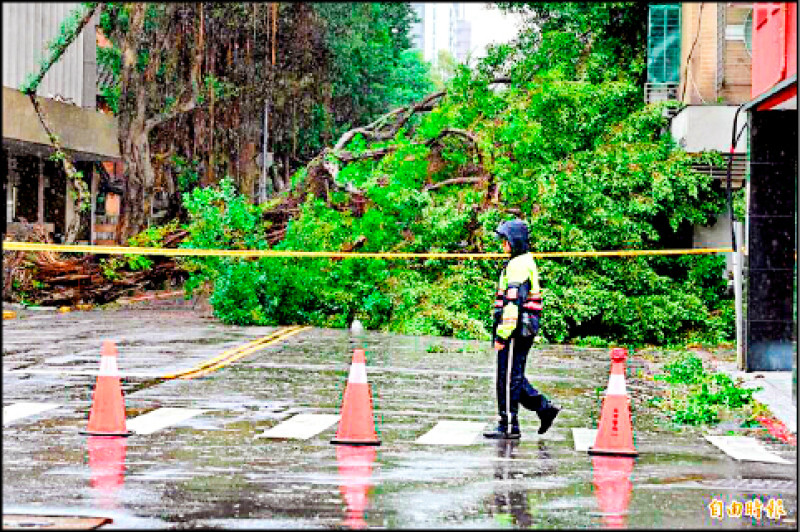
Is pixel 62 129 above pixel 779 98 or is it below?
above

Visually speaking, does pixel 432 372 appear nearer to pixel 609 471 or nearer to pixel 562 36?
pixel 609 471

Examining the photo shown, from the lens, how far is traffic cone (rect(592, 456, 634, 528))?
8.77 meters

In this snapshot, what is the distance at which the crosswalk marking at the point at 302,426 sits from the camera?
1283 centimetres

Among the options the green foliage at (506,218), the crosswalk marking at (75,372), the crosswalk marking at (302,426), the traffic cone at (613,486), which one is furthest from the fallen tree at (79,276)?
the traffic cone at (613,486)

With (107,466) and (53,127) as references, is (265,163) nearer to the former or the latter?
(53,127)

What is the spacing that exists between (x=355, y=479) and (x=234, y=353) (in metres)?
11.1

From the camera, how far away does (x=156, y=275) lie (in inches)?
1313

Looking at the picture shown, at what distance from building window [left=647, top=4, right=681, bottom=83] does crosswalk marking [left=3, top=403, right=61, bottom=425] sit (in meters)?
20.0

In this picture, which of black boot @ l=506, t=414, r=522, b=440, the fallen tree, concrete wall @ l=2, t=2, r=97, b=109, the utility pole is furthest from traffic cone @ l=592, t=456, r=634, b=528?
the utility pole

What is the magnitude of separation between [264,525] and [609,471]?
3610 millimetres

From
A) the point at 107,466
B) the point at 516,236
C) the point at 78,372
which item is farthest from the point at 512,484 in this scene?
the point at 78,372

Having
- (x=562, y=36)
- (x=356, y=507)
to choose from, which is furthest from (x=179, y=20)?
(x=356, y=507)

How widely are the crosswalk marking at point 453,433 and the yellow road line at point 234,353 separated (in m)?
5.07

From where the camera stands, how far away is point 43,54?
35938mm
